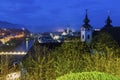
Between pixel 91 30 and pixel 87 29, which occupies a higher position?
pixel 87 29

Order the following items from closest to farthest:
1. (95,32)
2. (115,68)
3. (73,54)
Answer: (115,68) < (73,54) < (95,32)

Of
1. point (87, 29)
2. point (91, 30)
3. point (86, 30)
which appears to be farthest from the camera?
point (86, 30)

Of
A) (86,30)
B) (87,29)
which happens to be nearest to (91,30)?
(87,29)

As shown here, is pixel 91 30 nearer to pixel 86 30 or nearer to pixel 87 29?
pixel 87 29

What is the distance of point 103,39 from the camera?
45.1 m

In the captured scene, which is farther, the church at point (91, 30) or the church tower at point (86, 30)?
the church tower at point (86, 30)

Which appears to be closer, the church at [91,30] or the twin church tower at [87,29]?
the church at [91,30]

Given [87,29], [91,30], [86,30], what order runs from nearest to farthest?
[91,30] → [87,29] → [86,30]

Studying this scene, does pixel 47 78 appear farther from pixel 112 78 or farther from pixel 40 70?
pixel 112 78

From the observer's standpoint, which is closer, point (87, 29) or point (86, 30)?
point (87, 29)

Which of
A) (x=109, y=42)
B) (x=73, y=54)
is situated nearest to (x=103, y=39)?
(x=109, y=42)

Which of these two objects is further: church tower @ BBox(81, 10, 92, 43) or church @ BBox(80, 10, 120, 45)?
church tower @ BBox(81, 10, 92, 43)

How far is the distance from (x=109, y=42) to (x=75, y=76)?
118ft

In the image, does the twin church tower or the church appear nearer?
the church
